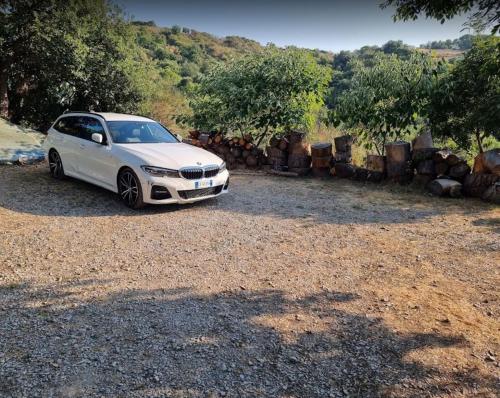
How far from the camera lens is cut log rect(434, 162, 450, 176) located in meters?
8.52

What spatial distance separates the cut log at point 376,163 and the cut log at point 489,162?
6.27 ft

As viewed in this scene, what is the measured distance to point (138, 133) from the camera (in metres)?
7.58

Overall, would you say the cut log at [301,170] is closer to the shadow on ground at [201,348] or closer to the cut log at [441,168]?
the cut log at [441,168]

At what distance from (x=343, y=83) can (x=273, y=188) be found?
4.50m

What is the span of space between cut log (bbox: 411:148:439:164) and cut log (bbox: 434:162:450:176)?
9.0 inches

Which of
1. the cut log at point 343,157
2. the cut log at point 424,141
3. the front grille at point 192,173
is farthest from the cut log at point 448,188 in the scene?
the front grille at point 192,173

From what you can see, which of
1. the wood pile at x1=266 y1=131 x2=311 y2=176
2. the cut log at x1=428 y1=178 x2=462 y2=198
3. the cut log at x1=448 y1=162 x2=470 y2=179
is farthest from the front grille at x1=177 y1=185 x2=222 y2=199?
the cut log at x1=448 y1=162 x2=470 y2=179

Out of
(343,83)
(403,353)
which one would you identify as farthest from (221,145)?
(403,353)

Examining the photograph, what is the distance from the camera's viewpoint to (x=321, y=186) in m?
9.10

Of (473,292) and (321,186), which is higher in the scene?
(321,186)

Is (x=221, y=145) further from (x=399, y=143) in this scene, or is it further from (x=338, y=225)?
(x=338, y=225)

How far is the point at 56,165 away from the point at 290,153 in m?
5.47

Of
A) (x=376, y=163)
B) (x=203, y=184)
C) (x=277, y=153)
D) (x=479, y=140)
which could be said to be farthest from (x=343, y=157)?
(x=203, y=184)

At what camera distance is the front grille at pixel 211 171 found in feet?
22.7
